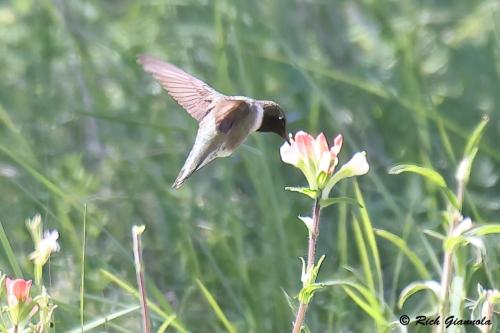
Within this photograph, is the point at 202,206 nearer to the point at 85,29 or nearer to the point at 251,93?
the point at 251,93

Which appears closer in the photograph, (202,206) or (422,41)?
(202,206)

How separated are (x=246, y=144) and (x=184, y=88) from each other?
0.75 m

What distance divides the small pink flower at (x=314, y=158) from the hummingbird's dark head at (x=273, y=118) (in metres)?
0.68

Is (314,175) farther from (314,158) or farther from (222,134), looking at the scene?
(222,134)

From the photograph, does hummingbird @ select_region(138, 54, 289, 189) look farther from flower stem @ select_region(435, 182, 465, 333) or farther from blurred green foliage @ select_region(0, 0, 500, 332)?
flower stem @ select_region(435, 182, 465, 333)

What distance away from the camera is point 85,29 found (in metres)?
4.16

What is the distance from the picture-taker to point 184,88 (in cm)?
271

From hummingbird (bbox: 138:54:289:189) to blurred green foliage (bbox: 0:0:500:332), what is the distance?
305 mm

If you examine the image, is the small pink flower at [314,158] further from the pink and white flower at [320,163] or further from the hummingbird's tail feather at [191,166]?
the hummingbird's tail feather at [191,166]

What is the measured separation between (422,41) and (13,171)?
62.6 inches

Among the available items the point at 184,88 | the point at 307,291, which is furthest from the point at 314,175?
the point at 184,88

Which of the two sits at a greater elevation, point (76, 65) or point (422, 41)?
point (422, 41)

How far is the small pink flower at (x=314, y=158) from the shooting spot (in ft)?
6.13

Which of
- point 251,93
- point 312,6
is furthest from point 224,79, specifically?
point 312,6
